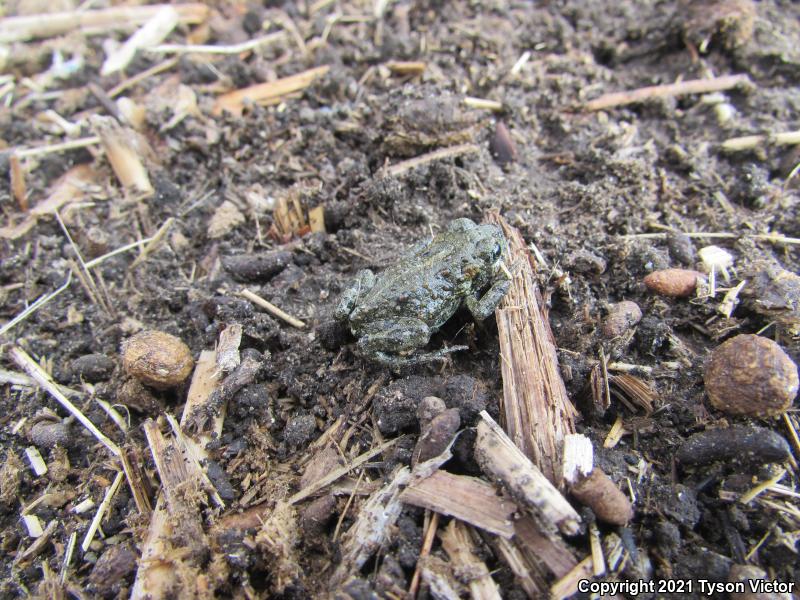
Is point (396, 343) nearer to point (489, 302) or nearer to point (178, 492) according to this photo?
point (489, 302)

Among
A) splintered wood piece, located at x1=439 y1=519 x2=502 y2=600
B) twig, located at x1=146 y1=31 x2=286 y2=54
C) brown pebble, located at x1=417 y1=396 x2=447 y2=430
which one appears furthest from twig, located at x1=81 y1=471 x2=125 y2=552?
twig, located at x1=146 y1=31 x2=286 y2=54

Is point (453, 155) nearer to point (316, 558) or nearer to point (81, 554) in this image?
point (316, 558)

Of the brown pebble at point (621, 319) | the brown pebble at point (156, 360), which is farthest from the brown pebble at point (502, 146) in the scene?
the brown pebble at point (156, 360)

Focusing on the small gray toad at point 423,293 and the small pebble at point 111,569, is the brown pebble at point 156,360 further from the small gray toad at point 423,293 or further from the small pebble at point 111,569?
the small gray toad at point 423,293

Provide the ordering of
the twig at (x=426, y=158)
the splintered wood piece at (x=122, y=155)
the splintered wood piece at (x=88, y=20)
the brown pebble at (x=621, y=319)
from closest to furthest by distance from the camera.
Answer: the brown pebble at (x=621, y=319) → the twig at (x=426, y=158) → the splintered wood piece at (x=122, y=155) → the splintered wood piece at (x=88, y=20)

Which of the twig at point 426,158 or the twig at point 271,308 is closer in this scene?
the twig at point 271,308
